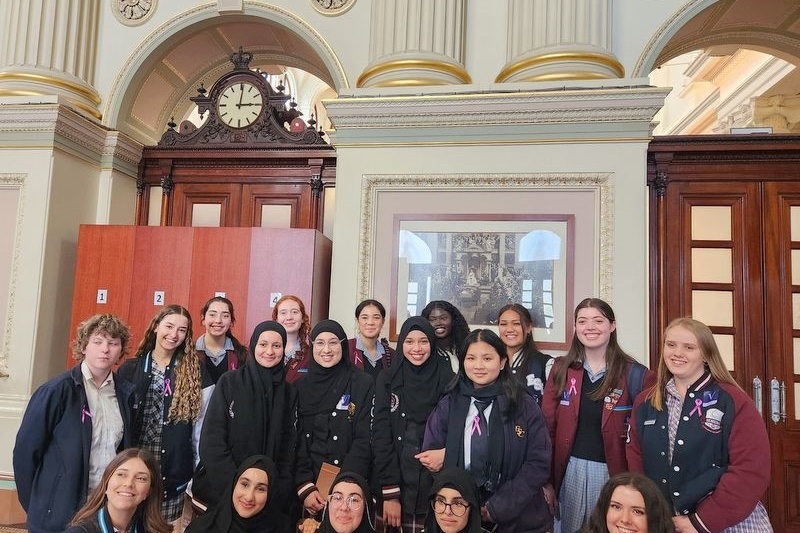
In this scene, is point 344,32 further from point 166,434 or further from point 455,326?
point 166,434

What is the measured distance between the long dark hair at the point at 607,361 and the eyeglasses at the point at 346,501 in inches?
43.1

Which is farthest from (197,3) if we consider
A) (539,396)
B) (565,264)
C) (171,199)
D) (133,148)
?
(539,396)

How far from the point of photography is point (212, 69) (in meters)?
6.90

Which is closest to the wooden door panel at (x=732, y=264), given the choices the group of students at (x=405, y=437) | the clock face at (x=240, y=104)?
the group of students at (x=405, y=437)

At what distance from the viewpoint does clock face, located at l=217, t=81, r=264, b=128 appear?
6016 mm

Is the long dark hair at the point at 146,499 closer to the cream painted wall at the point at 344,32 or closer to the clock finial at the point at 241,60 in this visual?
the cream painted wall at the point at 344,32

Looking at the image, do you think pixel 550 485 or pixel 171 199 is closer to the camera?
pixel 550 485

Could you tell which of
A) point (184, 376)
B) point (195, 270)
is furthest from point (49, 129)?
point (184, 376)

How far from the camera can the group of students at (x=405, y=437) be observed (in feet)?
A: 8.02

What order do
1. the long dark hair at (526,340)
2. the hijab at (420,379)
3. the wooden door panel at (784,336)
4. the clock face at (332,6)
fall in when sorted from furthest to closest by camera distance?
the clock face at (332,6) → the wooden door panel at (784,336) → the long dark hair at (526,340) → the hijab at (420,379)

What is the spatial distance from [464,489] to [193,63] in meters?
5.83

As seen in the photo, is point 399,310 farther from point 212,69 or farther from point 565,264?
point 212,69

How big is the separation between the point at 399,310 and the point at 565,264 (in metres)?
1.37

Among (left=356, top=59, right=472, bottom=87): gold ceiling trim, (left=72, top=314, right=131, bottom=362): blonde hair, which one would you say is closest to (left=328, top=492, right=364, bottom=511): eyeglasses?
(left=72, top=314, right=131, bottom=362): blonde hair
